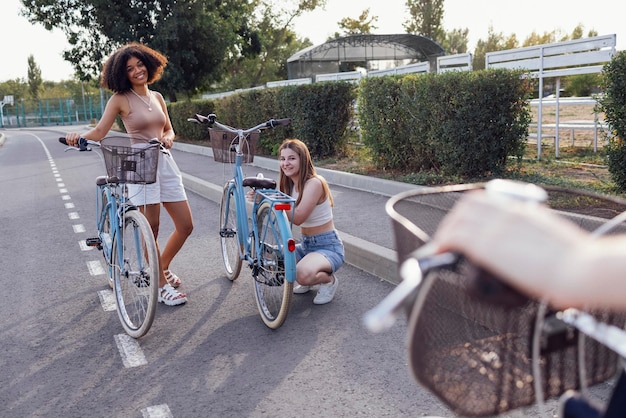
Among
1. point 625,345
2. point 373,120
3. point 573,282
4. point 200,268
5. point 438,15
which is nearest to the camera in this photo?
point 573,282

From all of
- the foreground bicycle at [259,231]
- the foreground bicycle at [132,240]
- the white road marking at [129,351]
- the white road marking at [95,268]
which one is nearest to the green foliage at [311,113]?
the white road marking at [95,268]

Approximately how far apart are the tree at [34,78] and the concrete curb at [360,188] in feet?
283

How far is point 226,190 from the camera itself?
226 inches

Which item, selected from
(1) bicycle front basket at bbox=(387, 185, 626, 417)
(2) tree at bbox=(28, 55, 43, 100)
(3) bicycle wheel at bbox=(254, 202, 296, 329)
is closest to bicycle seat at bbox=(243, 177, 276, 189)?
(3) bicycle wheel at bbox=(254, 202, 296, 329)

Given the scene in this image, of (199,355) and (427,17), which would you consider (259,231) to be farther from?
(427,17)

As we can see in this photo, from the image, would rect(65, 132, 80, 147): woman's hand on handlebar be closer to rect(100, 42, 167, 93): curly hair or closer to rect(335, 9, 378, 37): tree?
rect(100, 42, 167, 93): curly hair

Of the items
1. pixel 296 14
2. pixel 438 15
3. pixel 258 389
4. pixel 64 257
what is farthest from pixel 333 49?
pixel 258 389

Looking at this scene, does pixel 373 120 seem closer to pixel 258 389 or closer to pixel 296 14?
pixel 258 389

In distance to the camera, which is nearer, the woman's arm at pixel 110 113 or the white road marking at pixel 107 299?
the woman's arm at pixel 110 113

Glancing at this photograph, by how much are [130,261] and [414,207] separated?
3210 mm

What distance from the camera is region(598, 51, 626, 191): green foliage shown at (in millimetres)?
6988

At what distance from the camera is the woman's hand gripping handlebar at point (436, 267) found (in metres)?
1.11

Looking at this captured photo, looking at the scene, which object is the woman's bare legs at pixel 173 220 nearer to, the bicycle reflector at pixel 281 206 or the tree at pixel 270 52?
the bicycle reflector at pixel 281 206

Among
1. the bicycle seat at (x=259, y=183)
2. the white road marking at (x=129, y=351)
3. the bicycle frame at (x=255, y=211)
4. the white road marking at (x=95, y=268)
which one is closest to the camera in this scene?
the white road marking at (x=129, y=351)
